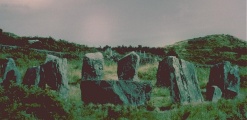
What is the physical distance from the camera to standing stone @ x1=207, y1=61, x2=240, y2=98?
2119 cm

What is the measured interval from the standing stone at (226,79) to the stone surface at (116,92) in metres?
5.70

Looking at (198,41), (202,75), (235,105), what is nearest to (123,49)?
(202,75)

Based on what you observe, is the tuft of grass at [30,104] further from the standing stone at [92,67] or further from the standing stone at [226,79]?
the standing stone at [226,79]

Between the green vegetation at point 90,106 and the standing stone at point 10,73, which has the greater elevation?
the standing stone at point 10,73

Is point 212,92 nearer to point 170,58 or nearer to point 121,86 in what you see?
point 170,58

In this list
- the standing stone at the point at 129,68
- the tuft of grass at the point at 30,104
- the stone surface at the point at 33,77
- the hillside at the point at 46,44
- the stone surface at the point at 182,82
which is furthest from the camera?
the hillside at the point at 46,44

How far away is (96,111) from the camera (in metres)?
13.3

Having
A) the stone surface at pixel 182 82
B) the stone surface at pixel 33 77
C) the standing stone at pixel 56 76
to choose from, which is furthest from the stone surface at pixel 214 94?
the stone surface at pixel 33 77

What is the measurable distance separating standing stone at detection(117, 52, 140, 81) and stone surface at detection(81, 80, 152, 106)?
610 cm

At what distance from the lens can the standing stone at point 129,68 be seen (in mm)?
22719

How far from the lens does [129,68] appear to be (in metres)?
22.8

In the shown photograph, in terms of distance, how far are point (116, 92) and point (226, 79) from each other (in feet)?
23.7

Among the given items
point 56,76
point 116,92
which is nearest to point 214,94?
point 116,92

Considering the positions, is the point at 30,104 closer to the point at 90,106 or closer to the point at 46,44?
the point at 90,106
